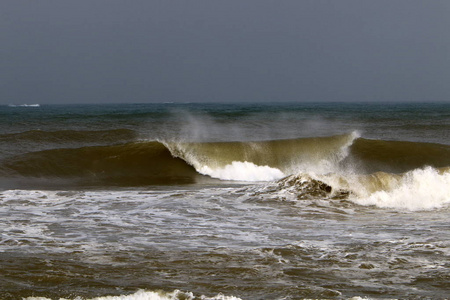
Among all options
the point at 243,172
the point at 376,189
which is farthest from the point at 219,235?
the point at 243,172

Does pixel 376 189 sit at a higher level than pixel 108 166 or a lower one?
higher

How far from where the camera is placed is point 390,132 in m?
27.6

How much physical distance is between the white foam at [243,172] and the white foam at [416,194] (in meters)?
5.39

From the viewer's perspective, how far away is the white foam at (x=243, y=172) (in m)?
15.9

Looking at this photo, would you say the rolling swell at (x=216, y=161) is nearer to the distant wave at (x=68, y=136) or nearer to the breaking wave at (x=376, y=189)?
the breaking wave at (x=376, y=189)

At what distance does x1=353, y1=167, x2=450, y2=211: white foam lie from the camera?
9953 millimetres

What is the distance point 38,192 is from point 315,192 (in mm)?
5356

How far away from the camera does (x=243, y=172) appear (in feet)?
53.5

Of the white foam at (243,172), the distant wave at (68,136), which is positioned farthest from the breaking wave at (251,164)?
A: the distant wave at (68,136)

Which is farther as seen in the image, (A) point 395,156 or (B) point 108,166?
(A) point 395,156

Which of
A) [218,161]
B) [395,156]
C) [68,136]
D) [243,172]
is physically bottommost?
[243,172]

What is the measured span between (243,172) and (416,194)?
6616 mm

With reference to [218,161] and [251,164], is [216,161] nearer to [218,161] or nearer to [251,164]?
[218,161]

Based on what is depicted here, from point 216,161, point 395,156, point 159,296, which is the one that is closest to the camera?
point 159,296
